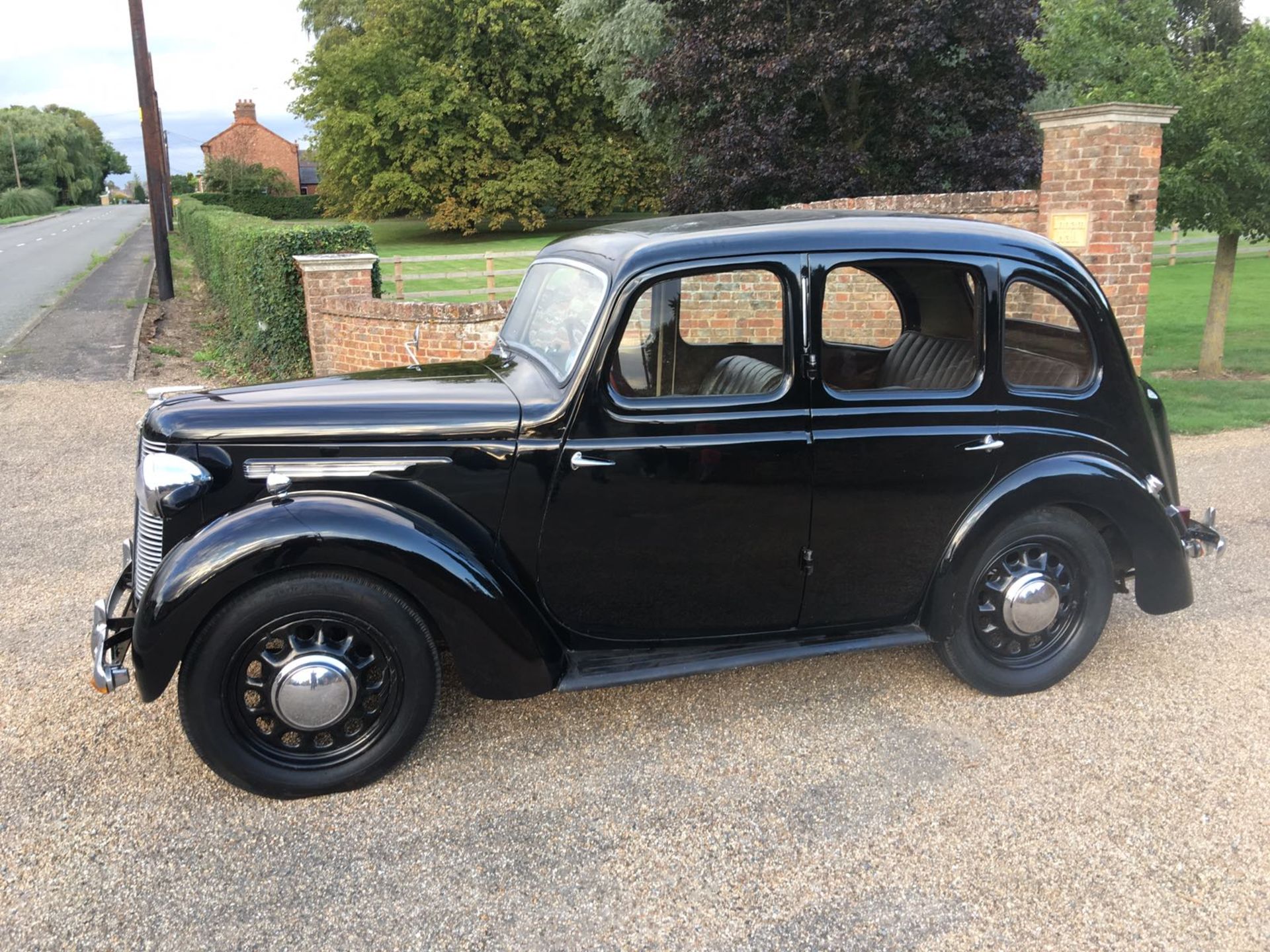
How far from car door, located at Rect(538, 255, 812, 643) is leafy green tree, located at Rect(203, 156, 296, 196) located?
56959 millimetres

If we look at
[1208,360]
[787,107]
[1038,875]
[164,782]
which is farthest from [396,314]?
[787,107]

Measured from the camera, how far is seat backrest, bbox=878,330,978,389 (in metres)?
3.71

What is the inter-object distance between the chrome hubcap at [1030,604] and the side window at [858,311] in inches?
43.5

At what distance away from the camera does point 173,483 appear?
3.17 metres

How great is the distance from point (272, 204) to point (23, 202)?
87.6 feet

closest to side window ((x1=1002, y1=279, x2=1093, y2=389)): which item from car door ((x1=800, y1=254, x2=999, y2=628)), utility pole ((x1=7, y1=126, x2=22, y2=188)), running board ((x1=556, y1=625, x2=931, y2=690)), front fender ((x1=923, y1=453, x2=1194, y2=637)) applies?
car door ((x1=800, y1=254, x2=999, y2=628))

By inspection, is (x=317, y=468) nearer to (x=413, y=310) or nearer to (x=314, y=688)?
(x=314, y=688)

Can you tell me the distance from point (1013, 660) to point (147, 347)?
12808 millimetres

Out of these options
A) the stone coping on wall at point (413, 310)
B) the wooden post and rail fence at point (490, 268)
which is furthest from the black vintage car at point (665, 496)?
the wooden post and rail fence at point (490, 268)

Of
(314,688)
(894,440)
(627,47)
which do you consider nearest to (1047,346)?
(894,440)

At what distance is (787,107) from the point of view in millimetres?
16125

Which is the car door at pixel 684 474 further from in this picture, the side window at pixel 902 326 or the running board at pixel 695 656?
the side window at pixel 902 326

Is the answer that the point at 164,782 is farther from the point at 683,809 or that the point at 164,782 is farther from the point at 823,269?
the point at 823,269

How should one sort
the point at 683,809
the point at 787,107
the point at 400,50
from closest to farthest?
1. the point at 683,809
2. the point at 787,107
3. the point at 400,50
